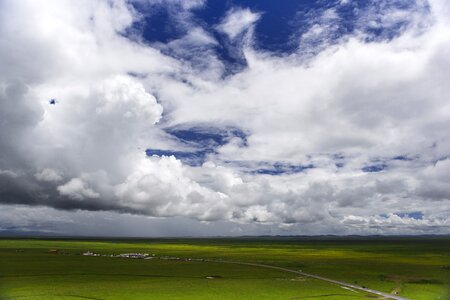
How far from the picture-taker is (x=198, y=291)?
73.1 metres

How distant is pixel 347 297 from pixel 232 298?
20.3 meters

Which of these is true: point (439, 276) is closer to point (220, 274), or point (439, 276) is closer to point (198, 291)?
point (220, 274)

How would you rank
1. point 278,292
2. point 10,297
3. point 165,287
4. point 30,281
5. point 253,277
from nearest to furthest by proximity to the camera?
point 10,297, point 278,292, point 165,287, point 30,281, point 253,277

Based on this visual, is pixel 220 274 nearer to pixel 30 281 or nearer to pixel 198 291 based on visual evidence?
pixel 198 291

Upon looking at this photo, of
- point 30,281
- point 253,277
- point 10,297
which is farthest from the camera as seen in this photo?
point 253,277

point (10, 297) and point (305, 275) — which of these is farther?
point (305, 275)

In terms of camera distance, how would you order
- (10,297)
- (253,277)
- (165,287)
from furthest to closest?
(253,277), (165,287), (10,297)

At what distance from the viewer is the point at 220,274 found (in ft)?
326

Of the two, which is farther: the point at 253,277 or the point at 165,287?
the point at 253,277

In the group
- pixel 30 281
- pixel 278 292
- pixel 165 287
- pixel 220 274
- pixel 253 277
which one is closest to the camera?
pixel 278 292

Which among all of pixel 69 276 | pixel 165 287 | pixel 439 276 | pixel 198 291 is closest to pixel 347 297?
pixel 198 291

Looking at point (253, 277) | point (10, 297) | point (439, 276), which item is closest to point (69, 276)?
point (10, 297)

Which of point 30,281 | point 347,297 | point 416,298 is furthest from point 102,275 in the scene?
point 416,298

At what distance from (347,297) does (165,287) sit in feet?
116
